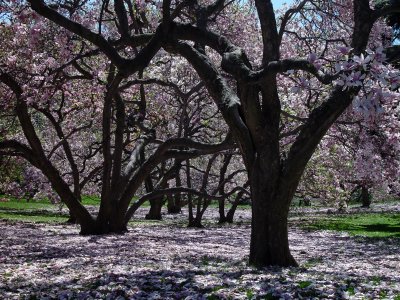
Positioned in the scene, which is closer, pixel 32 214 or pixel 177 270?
pixel 177 270

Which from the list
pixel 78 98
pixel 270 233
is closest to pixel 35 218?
pixel 78 98

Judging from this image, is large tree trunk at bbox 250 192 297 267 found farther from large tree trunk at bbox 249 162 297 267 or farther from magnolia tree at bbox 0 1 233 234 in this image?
magnolia tree at bbox 0 1 233 234

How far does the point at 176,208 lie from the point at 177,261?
25324 millimetres

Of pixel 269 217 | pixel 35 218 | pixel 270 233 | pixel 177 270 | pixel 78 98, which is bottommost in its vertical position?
pixel 177 270

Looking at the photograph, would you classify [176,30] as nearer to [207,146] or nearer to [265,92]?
[265,92]

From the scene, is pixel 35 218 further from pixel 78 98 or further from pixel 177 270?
pixel 177 270

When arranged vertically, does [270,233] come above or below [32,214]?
below

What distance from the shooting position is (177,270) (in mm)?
8672

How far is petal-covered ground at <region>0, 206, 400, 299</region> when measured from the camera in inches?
267

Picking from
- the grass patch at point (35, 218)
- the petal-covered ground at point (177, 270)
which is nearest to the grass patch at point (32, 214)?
the grass patch at point (35, 218)

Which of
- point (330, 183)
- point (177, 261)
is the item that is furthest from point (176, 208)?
point (177, 261)

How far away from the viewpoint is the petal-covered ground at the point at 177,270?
22.3 feet

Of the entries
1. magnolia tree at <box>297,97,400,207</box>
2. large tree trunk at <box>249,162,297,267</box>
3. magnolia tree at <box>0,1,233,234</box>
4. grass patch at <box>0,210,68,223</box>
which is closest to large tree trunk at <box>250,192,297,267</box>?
large tree trunk at <box>249,162,297,267</box>

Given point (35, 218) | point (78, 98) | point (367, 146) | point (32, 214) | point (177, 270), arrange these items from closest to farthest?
point (177, 270), point (367, 146), point (78, 98), point (35, 218), point (32, 214)
